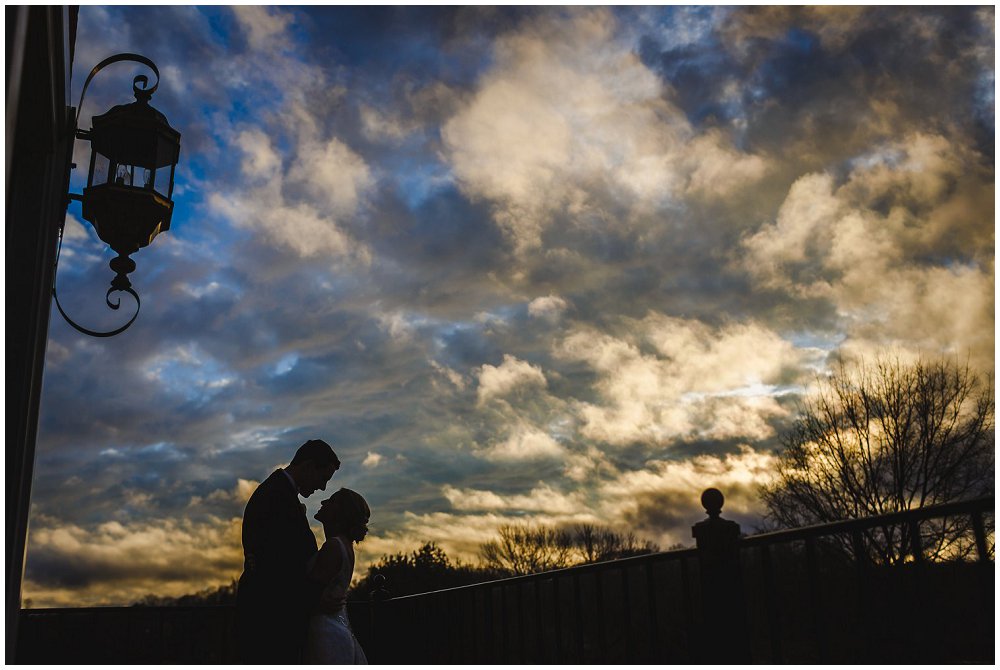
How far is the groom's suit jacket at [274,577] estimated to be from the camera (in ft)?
15.1

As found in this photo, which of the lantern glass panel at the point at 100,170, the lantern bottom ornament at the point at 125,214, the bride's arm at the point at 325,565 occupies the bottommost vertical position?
the bride's arm at the point at 325,565

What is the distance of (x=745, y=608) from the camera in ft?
12.5

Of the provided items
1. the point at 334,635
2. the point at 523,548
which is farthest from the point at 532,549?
the point at 334,635

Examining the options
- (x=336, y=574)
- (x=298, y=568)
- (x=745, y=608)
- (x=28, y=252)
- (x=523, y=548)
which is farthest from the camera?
(x=523, y=548)

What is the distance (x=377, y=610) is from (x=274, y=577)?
3935 mm

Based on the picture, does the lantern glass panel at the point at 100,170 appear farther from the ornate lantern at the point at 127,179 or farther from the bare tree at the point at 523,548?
the bare tree at the point at 523,548

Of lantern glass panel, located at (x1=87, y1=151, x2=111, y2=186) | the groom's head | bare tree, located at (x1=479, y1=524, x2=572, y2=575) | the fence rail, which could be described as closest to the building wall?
lantern glass panel, located at (x1=87, y1=151, x2=111, y2=186)

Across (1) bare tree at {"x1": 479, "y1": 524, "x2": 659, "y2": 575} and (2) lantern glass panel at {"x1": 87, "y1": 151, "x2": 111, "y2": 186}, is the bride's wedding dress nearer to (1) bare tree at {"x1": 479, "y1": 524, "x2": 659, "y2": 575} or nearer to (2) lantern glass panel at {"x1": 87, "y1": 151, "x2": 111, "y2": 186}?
(2) lantern glass panel at {"x1": 87, "y1": 151, "x2": 111, "y2": 186}

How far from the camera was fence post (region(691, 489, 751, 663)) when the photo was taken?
381cm

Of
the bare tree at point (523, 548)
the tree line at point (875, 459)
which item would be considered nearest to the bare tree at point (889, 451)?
the tree line at point (875, 459)

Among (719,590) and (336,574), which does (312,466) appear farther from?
(719,590)

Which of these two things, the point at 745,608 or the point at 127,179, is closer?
the point at 745,608

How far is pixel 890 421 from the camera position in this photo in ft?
106

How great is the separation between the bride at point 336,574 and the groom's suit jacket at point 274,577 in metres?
0.09
